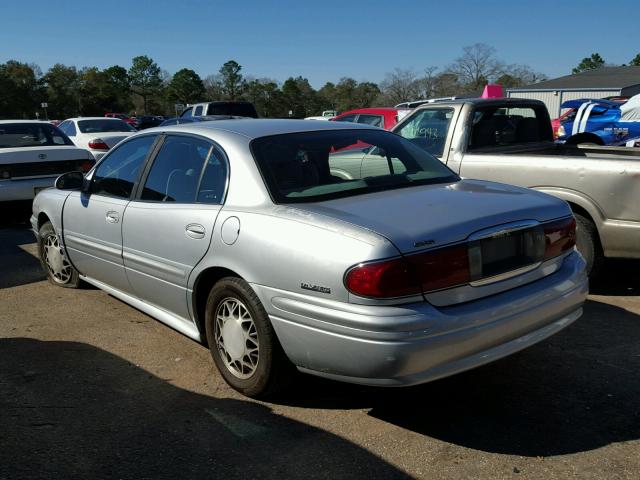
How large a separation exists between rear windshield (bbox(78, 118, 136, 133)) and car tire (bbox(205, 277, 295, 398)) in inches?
469

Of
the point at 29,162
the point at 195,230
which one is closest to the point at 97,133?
the point at 29,162

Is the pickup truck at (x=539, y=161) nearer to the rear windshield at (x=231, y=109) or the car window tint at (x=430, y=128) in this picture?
the car window tint at (x=430, y=128)

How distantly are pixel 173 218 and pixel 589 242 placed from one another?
11.8 feet

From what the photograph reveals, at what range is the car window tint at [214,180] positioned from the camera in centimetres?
362

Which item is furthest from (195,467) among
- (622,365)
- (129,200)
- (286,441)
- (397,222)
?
(622,365)

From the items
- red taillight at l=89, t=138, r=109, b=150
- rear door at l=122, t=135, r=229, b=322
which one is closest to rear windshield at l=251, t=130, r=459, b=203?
rear door at l=122, t=135, r=229, b=322

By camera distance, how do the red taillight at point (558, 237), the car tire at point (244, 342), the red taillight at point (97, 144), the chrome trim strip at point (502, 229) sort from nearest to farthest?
the chrome trim strip at point (502, 229) < the car tire at point (244, 342) < the red taillight at point (558, 237) < the red taillight at point (97, 144)

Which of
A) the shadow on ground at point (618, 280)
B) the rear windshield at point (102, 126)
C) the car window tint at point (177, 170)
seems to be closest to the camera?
the car window tint at point (177, 170)

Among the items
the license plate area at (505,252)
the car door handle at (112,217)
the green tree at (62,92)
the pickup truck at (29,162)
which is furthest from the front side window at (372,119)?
the green tree at (62,92)

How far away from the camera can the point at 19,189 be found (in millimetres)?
8562

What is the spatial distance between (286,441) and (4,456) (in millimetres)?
1380

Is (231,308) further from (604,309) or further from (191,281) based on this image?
(604,309)

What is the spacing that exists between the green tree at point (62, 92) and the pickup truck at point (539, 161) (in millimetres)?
82131

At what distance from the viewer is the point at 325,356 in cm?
292
